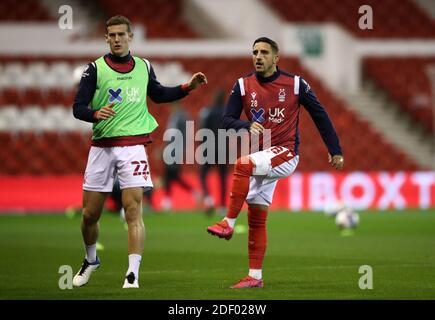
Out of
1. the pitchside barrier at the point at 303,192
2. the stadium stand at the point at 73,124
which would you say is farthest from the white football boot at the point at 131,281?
the stadium stand at the point at 73,124

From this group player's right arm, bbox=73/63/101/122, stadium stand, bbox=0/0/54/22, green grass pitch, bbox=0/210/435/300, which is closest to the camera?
green grass pitch, bbox=0/210/435/300

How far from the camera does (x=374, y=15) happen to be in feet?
108

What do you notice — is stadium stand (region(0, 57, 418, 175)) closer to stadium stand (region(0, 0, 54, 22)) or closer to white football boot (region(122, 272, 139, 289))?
stadium stand (region(0, 0, 54, 22))

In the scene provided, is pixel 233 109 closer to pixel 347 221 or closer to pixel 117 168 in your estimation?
pixel 117 168

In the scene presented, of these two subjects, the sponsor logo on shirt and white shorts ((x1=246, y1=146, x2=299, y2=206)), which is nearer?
white shorts ((x1=246, y1=146, x2=299, y2=206))

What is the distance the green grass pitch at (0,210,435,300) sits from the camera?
31.7 feet

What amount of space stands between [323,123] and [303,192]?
48.4ft

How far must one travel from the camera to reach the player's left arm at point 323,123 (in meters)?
10.2

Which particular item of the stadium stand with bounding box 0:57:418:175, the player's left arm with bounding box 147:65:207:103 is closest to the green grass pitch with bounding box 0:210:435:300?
the player's left arm with bounding box 147:65:207:103

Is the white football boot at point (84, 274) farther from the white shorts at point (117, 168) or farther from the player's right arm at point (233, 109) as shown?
the player's right arm at point (233, 109)

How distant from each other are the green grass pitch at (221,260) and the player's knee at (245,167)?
1051 mm

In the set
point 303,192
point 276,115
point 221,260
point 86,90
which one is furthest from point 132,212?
point 303,192

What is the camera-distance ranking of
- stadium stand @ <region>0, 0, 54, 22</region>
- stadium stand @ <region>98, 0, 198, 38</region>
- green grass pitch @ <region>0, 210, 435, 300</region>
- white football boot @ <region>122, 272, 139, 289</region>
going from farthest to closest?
stadium stand @ <region>98, 0, 198, 38</region> → stadium stand @ <region>0, 0, 54, 22</region> → white football boot @ <region>122, 272, 139, 289</region> → green grass pitch @ <region>0, 210, 435, 300</region>

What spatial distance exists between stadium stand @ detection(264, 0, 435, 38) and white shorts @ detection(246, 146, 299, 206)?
21815 millimetres
